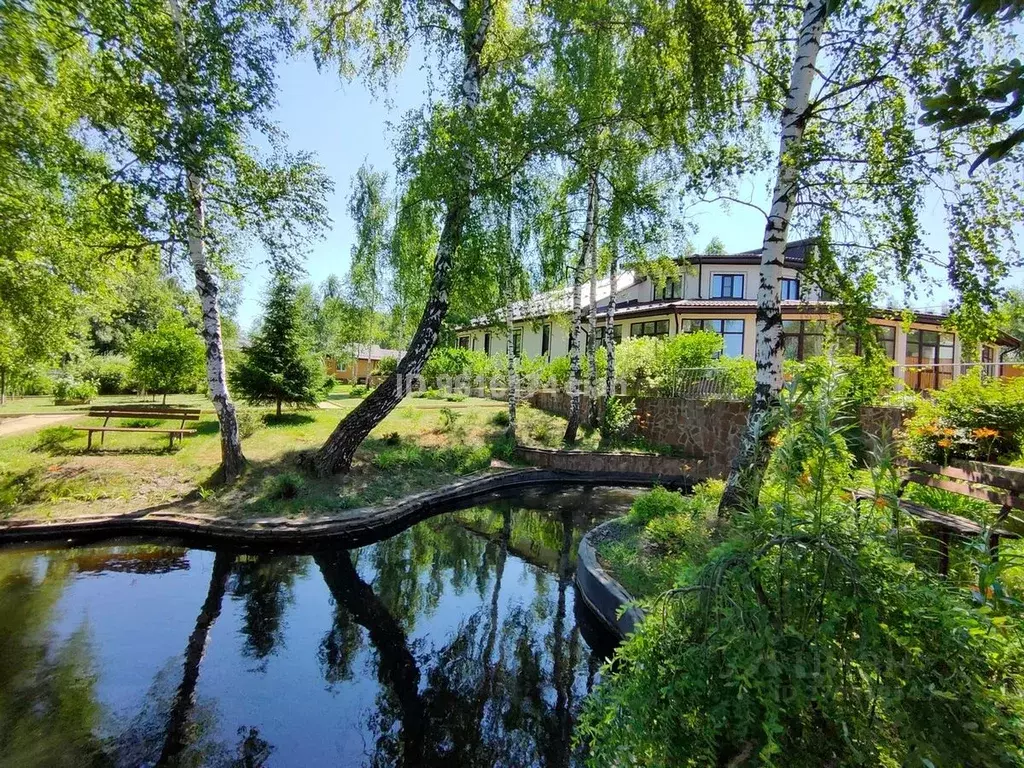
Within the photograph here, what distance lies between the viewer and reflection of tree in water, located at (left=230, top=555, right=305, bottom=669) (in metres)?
4.89

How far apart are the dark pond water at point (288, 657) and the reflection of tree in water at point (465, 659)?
2cm

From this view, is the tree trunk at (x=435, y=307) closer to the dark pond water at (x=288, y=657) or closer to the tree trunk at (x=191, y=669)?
the dark pond water at (x=288, y=657)

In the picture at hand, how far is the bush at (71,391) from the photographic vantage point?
59.0ft

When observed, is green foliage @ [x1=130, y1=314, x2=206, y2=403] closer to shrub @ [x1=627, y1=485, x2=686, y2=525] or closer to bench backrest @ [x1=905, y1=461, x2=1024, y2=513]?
shrub @ [x1=627, y1=485, x2=686, y2=525]

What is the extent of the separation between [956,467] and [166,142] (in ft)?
33.7

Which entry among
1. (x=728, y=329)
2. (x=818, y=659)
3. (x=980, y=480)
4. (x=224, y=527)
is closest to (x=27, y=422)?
(x=224, y=527)

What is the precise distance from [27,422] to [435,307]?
10.3m

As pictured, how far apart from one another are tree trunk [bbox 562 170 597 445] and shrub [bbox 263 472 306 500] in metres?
7.21

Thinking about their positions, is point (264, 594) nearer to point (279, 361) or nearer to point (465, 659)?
point (465, 659)

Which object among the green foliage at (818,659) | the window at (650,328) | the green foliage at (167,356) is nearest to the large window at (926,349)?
the window at (650,328)

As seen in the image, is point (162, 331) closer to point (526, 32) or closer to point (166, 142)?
point (166, 142)

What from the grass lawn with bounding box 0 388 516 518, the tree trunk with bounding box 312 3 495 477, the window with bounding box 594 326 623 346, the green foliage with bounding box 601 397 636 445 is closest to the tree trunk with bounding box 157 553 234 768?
the grass lawn with bounding box 0 388 516 518

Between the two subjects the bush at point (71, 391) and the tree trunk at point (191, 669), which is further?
the bush at point (71, 391)

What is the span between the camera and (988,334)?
16.1ft
